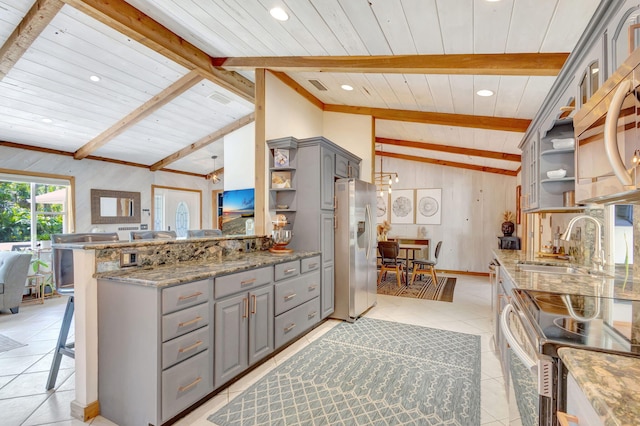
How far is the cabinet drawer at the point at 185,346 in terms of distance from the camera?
186 cm

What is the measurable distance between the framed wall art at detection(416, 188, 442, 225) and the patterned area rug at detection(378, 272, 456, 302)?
1.49 m

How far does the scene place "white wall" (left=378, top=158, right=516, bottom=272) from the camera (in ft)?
23.2

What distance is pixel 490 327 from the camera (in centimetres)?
374

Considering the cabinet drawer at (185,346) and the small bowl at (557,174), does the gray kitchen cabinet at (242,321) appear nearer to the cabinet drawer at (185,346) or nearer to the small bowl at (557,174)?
the cabinet drawer at (185,346)

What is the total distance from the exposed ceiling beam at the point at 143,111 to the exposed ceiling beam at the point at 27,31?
53.6 inches

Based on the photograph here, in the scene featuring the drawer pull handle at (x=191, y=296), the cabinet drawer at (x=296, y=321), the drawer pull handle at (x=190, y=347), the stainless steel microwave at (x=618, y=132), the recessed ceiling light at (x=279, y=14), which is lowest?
the cabinet drawer at (x=296, y=321)


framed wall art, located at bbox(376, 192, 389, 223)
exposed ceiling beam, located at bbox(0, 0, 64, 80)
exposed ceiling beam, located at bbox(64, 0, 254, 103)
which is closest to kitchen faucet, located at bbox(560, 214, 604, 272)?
exposed ceiling beam, located at bbox(64, 0, 254, 103)

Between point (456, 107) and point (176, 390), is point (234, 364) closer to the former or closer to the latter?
point (176, 390)

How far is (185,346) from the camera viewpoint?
198cm

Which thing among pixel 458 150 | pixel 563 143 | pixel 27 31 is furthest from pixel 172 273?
pixel 458 150

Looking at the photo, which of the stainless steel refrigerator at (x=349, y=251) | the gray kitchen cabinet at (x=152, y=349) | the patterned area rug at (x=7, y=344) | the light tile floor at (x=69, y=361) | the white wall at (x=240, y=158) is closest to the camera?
the gray kitchen cabinet at (x=152, y=349)

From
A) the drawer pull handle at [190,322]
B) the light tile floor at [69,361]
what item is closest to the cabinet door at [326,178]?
the light tile floor at [69,361]

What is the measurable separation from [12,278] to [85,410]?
3.29 meters

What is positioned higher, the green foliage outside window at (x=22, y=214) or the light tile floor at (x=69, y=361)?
the green foliage outside window at (x=22, y=214)
